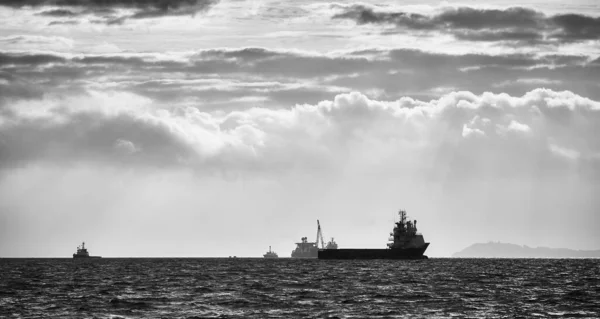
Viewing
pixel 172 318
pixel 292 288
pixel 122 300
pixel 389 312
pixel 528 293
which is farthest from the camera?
pixel 292 288

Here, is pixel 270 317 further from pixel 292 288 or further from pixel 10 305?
pixel 292 288

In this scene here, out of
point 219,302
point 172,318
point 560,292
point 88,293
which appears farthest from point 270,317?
point 560,292

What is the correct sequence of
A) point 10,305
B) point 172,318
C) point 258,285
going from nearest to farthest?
point 172,318, point 10,305, point 258,285

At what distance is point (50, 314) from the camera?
6512 centimetres

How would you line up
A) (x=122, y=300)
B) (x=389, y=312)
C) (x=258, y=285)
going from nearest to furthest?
(x=389, y=312) < (x=122, y=300) < (x=258, y=285)

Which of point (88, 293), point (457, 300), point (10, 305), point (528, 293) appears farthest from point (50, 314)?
point (528, 293)

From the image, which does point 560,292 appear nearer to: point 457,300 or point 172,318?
point 457,300

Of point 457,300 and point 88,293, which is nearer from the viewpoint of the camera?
point 457,300

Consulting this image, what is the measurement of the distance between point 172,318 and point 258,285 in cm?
4288

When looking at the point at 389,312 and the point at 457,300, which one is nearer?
the point at 389,312

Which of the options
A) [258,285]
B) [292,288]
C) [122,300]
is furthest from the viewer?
[258,285]

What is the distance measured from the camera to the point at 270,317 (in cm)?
6353

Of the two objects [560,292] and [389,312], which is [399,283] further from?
[389,312]

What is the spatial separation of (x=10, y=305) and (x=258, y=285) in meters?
37.9
